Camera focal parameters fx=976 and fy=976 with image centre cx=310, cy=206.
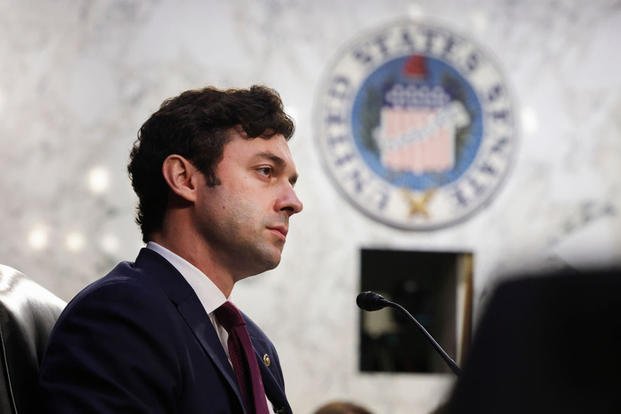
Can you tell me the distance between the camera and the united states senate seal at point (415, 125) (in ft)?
17.6

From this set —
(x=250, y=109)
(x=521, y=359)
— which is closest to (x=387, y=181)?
(x=250, y=109)

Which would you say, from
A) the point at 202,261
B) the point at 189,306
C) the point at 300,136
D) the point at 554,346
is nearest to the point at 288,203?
the point at 202,261

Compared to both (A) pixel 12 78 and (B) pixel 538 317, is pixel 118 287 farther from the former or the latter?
(A) pixel 12 78

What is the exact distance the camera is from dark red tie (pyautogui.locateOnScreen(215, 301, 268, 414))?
5.44 ft

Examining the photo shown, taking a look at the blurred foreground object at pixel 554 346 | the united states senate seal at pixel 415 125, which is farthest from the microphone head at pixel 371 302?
the united states senate seal at pixel 415 125

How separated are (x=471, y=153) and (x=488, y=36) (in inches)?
27.2

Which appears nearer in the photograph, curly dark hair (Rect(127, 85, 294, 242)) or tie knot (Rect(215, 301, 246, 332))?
tie knot (Rect(215, 301, 246, 332))

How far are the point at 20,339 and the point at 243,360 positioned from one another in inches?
16.6

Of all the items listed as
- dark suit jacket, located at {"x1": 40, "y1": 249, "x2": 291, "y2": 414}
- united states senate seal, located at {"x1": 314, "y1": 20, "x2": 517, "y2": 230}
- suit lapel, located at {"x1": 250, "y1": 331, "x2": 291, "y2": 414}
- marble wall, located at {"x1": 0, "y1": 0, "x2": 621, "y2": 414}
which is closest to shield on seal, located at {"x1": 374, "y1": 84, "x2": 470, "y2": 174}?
united states senate seal, located at {"x1": 314, "y1": 20, "x2": 517, "y2": 230}

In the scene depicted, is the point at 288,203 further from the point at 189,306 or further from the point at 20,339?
the point at 20,339

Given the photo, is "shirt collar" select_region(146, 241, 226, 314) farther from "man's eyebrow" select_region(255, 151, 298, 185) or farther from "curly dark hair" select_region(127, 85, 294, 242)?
"man's eyebrow" select_region(255, 151, 298, 185)

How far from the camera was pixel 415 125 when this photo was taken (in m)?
5.46

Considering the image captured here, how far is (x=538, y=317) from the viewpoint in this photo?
0.57 meters

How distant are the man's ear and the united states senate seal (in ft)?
11.2
